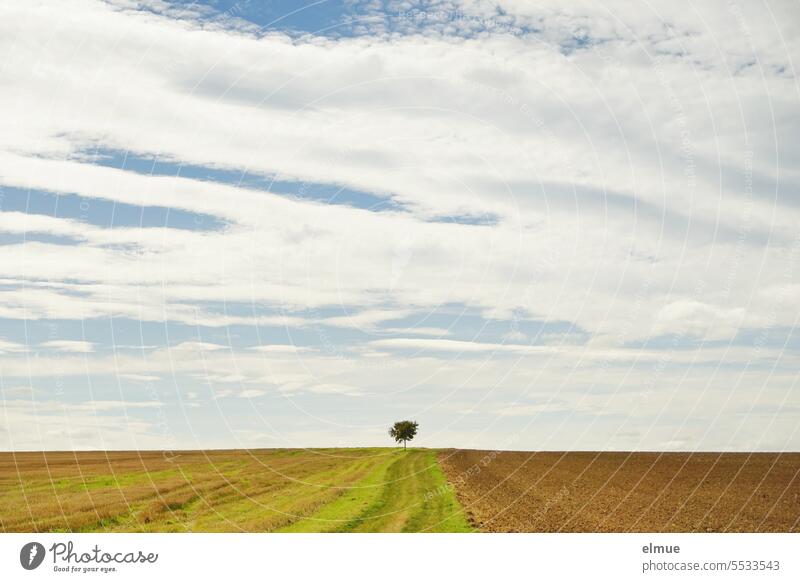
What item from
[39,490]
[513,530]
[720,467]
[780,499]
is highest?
[513,530]

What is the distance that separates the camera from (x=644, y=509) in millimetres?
45906

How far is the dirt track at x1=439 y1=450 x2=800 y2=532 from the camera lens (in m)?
38.8

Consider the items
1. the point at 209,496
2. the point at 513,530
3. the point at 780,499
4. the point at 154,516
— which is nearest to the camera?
the point at 513,530

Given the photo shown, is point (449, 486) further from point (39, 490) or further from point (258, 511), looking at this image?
point (39, 490)

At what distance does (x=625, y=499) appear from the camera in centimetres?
5144

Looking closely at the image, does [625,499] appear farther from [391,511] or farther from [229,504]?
[229,504]

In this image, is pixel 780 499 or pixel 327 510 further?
pixel 780 499

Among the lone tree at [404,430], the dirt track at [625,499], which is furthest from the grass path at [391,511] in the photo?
the lone tree at [404,430]

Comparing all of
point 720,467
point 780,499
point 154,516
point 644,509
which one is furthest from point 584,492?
point 720,467

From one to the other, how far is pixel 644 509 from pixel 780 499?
518 inches

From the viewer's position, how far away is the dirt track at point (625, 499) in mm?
38781

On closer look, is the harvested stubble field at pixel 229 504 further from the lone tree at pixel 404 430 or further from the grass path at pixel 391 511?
the lone tree at pixel 404 430
